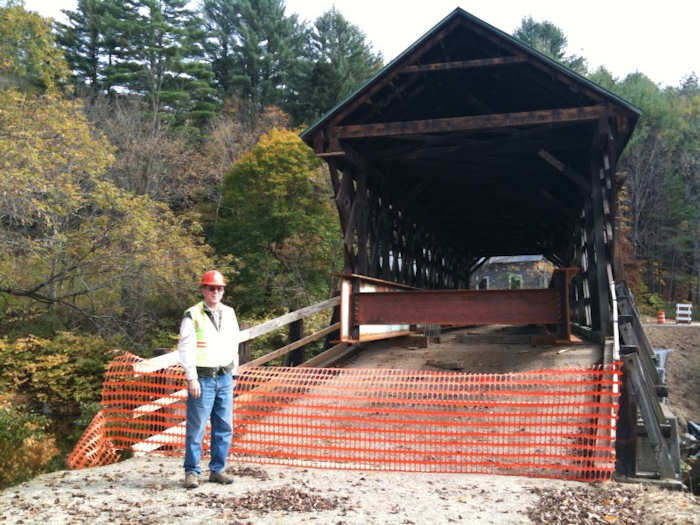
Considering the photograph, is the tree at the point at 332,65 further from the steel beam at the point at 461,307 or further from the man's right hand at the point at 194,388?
the man's right hand at the point at 194,388

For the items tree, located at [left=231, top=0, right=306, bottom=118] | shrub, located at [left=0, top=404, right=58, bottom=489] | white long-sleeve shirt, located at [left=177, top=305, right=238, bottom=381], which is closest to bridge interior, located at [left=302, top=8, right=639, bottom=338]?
white long-sleeve shirt, located at [left=177, top=305, right=238, bottom=381]

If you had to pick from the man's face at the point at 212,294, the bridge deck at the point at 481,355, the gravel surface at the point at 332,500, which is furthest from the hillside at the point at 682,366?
the man's face at the point at 212,294

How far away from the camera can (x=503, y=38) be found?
9570 mm

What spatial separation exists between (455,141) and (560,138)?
2096mm

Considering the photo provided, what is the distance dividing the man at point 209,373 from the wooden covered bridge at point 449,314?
0.90 m

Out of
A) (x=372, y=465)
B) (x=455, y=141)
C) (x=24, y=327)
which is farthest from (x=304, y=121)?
(x=372, y=465)

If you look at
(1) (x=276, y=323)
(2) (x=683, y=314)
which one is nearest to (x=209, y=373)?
(1) (x=276, y=323)

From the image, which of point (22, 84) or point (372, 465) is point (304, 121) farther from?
point (372, 465)

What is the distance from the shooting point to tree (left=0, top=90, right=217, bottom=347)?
49.9ft

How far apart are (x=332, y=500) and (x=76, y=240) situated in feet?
52.5

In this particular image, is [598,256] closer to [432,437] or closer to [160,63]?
[432,437]

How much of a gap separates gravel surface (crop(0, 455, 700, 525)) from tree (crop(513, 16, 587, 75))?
173ft

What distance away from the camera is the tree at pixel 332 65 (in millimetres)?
37312

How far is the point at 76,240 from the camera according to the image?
58.6ft
